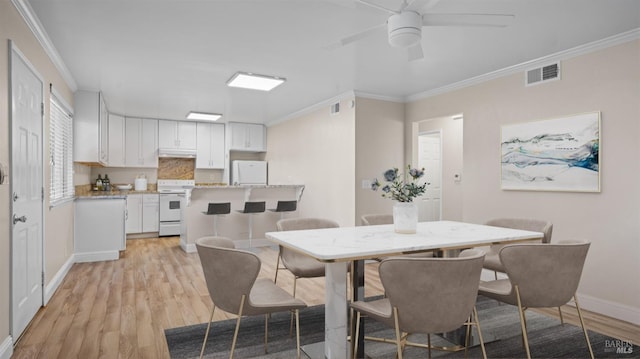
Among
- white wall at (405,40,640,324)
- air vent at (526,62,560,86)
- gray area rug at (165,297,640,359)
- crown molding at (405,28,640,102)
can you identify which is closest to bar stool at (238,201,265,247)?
gray area rug at (165,297,640,359)

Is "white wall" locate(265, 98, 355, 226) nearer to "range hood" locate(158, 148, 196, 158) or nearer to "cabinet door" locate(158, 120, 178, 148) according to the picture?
"range hood" locate(158, 148, 196, 158)

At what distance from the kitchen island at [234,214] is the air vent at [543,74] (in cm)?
380

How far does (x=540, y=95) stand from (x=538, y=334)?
2.35m

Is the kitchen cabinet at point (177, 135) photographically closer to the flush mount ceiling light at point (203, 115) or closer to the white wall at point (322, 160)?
the flush mount ceiling light at point (203, 115)

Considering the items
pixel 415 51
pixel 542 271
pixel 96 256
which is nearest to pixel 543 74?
pixel 415 51

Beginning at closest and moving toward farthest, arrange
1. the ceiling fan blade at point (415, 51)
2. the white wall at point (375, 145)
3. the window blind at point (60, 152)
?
1. the ceiling fan blade at point (415, 51)
2. the window blind at point (60, 152)
3. the white wall at point (375, 145)

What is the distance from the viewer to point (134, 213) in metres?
7.39

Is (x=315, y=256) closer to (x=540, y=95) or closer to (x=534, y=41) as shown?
(x=534, y=41)

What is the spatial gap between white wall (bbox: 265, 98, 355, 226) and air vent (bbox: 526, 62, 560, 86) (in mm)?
2229

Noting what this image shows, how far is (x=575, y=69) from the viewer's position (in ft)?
11.8

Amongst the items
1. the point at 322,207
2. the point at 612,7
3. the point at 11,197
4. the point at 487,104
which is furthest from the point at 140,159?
the point at 612,7

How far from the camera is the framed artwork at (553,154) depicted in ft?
11.4

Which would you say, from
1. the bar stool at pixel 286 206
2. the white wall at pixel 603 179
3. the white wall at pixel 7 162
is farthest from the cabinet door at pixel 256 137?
the white wall at pixel 603 179

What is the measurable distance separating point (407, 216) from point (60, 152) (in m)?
A: 4.21
